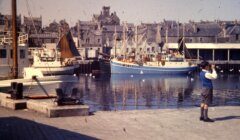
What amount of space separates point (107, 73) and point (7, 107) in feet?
257

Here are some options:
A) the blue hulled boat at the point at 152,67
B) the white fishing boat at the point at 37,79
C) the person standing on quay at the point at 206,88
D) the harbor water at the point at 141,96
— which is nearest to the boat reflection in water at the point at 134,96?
the harbor water at the point at 141,96

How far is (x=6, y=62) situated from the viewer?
108 ft

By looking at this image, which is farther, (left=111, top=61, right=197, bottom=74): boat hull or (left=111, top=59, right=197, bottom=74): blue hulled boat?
(left=111, top=59, right=197, bottom=74): blue hulled boat

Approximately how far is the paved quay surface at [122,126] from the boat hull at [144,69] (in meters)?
78.3

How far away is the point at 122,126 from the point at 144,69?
270ft

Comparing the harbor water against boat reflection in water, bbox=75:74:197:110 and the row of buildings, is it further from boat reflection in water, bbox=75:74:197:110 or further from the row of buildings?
the row of buildings

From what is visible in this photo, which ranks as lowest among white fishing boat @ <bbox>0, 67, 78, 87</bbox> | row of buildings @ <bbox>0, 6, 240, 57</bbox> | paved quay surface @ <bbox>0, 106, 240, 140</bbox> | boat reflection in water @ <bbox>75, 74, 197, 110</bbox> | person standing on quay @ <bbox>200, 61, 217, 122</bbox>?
boat reflection in water @ <bbox>75, 74, 197, 110</bbox>

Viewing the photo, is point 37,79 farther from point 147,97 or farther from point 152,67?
point 152,67

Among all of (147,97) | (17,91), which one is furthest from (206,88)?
(147,97)

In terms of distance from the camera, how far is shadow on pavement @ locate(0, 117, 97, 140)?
998 cm

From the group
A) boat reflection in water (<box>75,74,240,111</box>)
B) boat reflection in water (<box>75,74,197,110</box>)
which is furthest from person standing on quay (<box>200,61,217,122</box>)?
boat reflection in water (<box>75,74,240,111</box>)

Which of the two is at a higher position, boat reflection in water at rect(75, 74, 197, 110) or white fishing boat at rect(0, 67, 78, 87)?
white fishing boat at rect(0, 67, 78, 87)

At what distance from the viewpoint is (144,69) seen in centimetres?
9381

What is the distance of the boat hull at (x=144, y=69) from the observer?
92500mm
